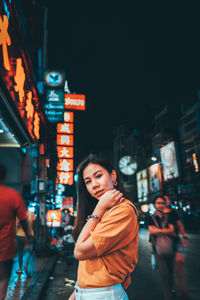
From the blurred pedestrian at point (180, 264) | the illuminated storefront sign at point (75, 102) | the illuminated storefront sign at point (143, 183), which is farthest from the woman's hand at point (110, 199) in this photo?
the illuminated storefront sign at point (143, 183)

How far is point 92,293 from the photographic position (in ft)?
5.05

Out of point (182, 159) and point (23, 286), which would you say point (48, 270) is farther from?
point (182, 159)

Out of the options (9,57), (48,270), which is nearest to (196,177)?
(48,270)

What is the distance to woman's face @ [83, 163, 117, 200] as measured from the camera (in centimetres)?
186

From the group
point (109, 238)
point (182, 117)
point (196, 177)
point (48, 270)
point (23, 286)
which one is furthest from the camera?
point (182, 117)

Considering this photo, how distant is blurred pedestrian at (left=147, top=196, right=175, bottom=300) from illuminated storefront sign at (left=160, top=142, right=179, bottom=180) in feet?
121

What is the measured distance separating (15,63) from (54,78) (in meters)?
8.50

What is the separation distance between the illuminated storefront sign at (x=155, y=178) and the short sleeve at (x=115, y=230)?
4691 cm

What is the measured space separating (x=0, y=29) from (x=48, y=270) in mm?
6760

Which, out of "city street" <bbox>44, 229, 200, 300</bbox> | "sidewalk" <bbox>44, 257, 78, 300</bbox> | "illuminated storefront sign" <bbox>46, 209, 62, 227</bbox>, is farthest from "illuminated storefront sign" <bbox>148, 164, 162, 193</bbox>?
"sidewalk" <bbox>44, 257, 78, 300</bbox>

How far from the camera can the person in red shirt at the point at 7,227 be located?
11.1 ft

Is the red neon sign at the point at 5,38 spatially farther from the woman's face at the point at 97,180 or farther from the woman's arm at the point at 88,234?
the woman's arm at the point at 88,234

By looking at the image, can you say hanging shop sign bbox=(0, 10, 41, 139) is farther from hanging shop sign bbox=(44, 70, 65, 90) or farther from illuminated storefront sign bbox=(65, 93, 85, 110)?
illuminated storefront sign bbox=(65, 93, 85, 110)

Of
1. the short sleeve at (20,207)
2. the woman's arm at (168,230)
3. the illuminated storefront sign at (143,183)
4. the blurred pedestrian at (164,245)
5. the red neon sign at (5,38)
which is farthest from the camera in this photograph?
the illuminated storefront sign at (143,183)
